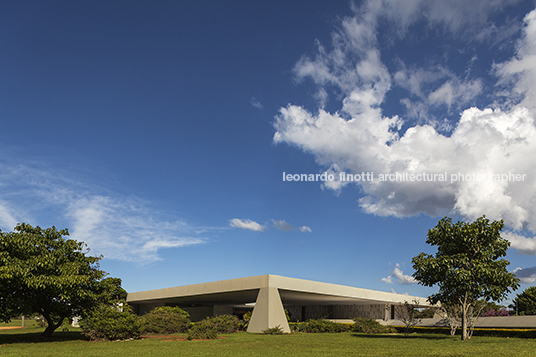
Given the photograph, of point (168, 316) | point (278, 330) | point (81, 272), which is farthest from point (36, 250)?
point (278, 330)

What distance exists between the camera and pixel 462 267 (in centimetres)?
2031

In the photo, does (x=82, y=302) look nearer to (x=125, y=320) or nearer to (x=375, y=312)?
(x=125, y=320)

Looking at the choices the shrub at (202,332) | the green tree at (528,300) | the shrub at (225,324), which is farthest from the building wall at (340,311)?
the green tree at (528,300)

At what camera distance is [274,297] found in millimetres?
30375

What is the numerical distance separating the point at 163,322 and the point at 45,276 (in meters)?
15.3

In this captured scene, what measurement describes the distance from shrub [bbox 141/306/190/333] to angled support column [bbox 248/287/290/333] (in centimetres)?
752

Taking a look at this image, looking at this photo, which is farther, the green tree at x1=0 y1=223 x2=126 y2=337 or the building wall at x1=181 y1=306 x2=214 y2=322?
the building wall at x1=181 y1=306 x2=214 y2=322

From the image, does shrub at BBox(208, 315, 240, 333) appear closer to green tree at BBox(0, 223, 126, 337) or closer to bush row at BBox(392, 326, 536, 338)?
green tree at BBox(0, 223, 126, 337)

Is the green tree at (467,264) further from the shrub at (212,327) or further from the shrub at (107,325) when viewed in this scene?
the shrub at (107,325)

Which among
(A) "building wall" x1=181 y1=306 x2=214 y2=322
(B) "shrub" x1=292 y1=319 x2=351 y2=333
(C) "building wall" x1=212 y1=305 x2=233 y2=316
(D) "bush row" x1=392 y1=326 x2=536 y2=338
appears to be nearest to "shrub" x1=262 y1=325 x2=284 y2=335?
(B) "shrub" x1=292 y1=319 x2=351 y2=333

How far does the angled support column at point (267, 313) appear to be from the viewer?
29750 mm

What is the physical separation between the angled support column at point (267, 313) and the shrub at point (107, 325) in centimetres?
1008

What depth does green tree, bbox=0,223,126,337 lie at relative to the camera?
19.1 m

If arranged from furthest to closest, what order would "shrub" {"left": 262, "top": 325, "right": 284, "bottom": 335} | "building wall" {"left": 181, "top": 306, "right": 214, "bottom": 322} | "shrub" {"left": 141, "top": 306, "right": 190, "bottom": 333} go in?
"building wall" {"left": 181, "top": 306, "right": 214, "bottom": 322}
"shrub" {"left": 141, "top": 306, "right": 190, "bottom": 333}
"shrub" {"left": 262, "top": 325, "right": 284, "bottom": 335}
